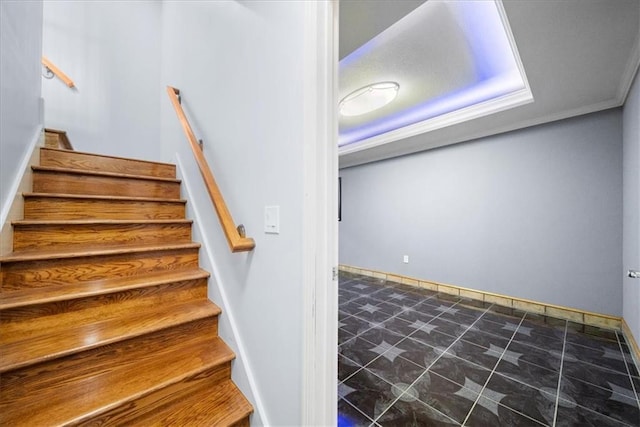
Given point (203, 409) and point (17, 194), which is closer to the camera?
point (203, 409)

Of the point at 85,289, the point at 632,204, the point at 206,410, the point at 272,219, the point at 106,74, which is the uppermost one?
the point at 106,74

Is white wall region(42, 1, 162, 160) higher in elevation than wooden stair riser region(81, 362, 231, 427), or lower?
higher

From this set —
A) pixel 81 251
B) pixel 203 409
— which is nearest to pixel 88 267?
pixel 81 251

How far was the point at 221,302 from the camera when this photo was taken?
55.1 inches

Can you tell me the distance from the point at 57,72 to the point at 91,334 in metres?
3.40

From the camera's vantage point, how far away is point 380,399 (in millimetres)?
1450

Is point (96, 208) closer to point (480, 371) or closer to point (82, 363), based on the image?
point (82, 363)

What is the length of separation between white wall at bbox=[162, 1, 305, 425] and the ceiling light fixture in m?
1.49

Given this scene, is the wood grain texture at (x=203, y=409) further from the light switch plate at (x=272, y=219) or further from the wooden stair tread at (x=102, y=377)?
the light switch plate at (x=272, y=219)

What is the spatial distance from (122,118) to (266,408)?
12.8ft

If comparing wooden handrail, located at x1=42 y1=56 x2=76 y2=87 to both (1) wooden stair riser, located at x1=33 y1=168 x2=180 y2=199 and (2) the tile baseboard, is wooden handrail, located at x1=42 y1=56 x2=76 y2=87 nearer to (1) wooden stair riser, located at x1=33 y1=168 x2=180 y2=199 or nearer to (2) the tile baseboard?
(1) wooden stair riser, located at x1=33 y1=168 x2=180 y2=199

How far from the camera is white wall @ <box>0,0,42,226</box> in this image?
1.17 metres

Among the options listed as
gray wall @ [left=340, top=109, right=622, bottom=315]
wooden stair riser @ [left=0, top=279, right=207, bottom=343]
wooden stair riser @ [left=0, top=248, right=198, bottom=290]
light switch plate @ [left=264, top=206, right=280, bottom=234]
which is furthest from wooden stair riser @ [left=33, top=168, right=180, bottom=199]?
gray wall @ [left=340, top=109, right=622, bottom=315]

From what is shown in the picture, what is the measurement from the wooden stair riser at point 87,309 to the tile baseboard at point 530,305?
133 inches
